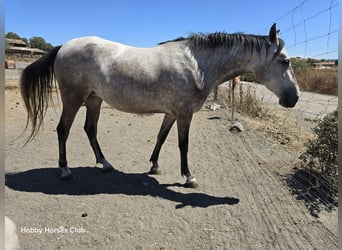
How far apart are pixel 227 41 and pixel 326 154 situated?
195cm

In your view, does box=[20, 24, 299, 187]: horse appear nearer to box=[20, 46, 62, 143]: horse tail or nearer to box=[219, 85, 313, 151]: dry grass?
box=[20, 46, 62, 143]: horse tail

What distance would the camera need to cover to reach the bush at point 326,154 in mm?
3469

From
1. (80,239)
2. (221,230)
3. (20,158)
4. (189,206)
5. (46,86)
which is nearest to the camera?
(80,239)

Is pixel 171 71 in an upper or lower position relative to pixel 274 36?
lower

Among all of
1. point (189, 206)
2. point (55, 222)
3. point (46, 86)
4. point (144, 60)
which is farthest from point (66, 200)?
point (144, 60)

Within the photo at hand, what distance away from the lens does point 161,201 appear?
127 inches

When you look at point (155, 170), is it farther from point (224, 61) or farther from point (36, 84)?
point (36, 84)

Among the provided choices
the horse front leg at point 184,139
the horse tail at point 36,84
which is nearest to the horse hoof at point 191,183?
the horse front leg at point 184,139

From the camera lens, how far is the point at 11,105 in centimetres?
942

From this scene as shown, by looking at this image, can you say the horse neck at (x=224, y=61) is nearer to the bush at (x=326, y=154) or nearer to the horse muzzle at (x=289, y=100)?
the horse muzzle at (x=289, y=100)

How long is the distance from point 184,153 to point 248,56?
1506 mm

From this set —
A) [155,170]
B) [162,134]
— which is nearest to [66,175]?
[155,170]

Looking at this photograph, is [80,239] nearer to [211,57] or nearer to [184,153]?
[184,153]

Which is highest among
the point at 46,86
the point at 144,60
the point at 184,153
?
the point at 144,60
